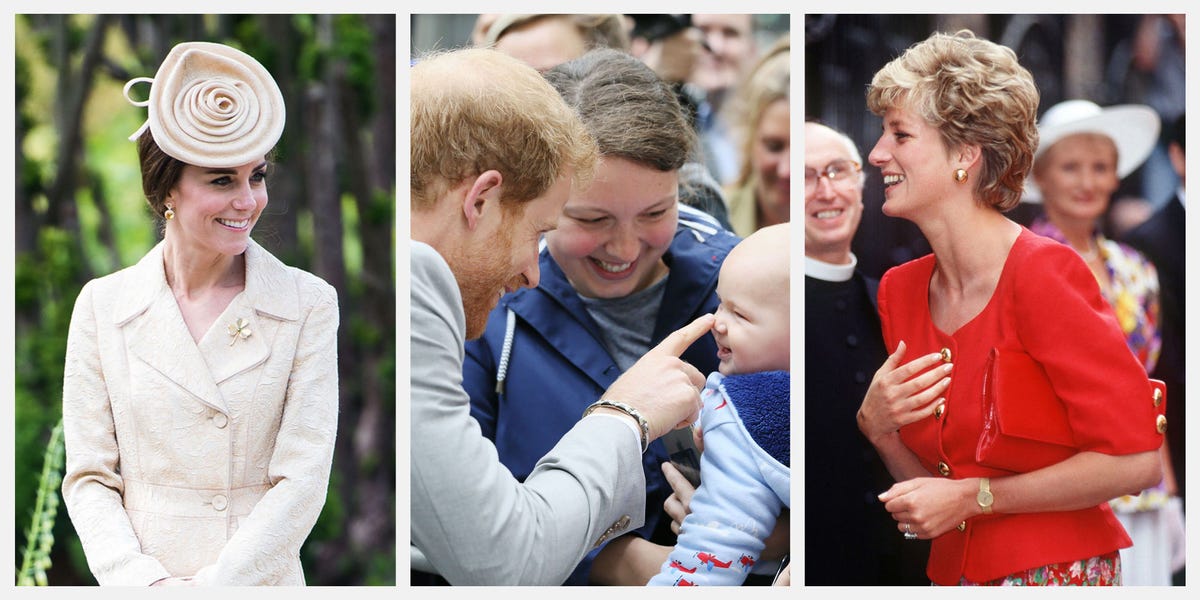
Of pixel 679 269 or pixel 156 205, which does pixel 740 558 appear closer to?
pixel 679 269

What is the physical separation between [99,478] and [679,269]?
4.68 feet

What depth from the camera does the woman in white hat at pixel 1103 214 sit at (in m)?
3.29

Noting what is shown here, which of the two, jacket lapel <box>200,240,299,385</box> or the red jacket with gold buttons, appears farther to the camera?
the red jacket with gold buttons

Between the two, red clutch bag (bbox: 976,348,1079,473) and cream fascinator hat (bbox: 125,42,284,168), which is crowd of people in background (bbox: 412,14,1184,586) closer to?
red clutch bag (bbox: 976,348,1079,473)

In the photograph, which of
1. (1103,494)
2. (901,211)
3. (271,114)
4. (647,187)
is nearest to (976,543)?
(1103,494)

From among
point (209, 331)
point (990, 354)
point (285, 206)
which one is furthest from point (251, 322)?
point (990, 354)

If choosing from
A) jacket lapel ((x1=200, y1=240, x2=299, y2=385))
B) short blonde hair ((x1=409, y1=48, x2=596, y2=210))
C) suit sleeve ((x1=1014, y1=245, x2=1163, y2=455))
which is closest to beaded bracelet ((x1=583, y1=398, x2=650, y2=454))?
short blonde hair ((x1=409, y1=48, x2=596, y2=210))

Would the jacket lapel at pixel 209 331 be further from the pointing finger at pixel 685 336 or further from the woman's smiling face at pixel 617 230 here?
the pointing finger at pixel 685 336

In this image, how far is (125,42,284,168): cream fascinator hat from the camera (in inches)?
114

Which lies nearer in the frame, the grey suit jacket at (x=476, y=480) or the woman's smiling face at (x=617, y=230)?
the grey suit jacket at (x=476, y=480)

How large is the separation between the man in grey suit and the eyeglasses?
1.98 ft

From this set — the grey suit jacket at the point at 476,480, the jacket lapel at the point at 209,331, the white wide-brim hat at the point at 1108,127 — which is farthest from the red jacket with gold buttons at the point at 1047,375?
the jacket lapel at the point at 209,331

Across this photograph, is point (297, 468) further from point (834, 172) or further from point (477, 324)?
point (834, 172)

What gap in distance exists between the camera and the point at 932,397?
3.25 m
